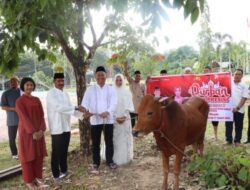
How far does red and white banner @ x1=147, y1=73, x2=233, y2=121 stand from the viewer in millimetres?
8055

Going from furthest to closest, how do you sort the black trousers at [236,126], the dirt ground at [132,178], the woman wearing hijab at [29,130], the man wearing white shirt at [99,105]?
the black trousers at [236,126] → the man wearing white shirt at [99,105] → the dirt ground at [132,178] → the woman wearing hijab at [29,130]

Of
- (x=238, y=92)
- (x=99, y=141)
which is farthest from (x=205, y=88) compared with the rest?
(x=99, y=141)

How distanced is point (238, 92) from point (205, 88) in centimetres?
71

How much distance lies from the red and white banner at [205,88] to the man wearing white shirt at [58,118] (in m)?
3.13

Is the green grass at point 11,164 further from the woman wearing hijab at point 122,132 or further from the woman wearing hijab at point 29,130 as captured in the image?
the woman wearing hijab at point 122,132

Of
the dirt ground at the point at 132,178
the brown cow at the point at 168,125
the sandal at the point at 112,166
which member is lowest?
the dirt ground at the point at 132,178

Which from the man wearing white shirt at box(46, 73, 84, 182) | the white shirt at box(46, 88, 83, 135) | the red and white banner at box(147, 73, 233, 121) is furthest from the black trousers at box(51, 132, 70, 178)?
the red and white banner at box(147, 73, 233, 121)

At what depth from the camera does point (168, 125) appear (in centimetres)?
493

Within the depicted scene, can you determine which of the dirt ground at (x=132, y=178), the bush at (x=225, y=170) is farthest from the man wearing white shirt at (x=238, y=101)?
the bush at (x=225, y=170)

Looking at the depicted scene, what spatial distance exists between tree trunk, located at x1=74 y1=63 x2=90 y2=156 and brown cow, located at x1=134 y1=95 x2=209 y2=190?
2291 millimetres

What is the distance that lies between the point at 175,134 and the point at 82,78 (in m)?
2.75

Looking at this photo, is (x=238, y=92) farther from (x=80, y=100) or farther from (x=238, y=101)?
(x=80, y=100)

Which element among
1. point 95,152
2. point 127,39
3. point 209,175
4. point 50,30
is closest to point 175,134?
point 209,175

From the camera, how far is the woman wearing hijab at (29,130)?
536cm
